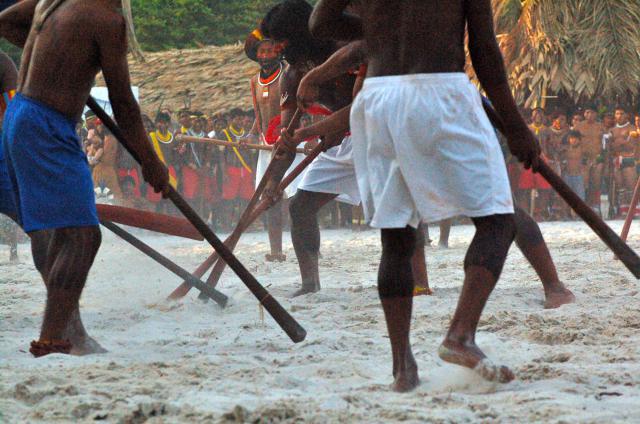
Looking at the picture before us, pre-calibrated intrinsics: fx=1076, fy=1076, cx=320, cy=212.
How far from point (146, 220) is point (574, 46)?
38.7 ft

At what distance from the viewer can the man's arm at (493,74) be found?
3.49 metres

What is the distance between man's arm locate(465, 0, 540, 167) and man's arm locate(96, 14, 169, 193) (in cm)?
129

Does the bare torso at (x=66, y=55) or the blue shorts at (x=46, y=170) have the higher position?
the bare torso at (x=66, y=55)

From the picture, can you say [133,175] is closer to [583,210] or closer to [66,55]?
[66,55]

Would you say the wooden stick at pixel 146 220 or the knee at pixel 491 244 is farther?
the wooden stick at pixel 146 220

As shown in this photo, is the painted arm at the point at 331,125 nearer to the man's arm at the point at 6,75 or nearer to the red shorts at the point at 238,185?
the man's arm at the point at 6,75

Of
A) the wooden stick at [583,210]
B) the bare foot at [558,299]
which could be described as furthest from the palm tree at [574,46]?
the wooden stick at [583,210]

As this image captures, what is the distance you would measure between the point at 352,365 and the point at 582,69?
12.7 metres

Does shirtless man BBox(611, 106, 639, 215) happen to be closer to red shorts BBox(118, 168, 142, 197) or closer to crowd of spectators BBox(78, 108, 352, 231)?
crowd of spectators BBox(78, 108, 352, 231)

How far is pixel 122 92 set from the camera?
402 centimetres

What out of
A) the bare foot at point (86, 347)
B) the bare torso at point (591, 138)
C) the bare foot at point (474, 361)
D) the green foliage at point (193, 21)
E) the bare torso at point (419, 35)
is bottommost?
the bare torso at point (591, 138)

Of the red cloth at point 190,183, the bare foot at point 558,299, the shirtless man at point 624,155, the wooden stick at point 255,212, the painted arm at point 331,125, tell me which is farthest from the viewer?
the shirtless man at point 624,155

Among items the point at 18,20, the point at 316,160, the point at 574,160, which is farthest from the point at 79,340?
the point at 574,160

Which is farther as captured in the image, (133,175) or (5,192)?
(133,175)
